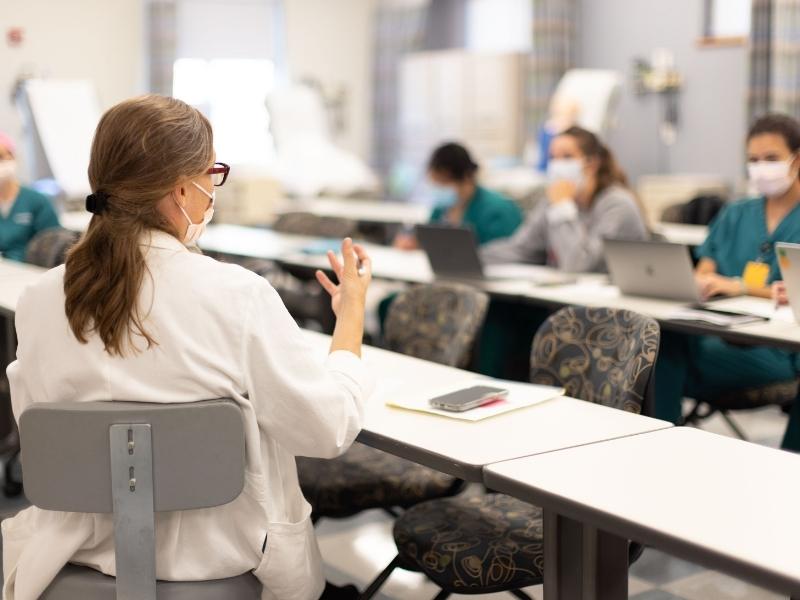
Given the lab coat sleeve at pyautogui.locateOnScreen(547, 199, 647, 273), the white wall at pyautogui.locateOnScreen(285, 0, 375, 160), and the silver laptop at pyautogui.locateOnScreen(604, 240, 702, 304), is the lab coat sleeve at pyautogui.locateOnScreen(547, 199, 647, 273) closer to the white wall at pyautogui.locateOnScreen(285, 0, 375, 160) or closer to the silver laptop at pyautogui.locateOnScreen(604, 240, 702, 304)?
the silver laptop at pyautogui.locateOnScreen(604, 240, 702, 304)

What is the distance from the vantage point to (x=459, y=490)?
2.63 meters

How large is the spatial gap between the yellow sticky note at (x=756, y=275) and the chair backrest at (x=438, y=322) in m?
1.08

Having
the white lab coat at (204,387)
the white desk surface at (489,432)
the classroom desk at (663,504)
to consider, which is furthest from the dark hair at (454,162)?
the white lab coat at (204,387)

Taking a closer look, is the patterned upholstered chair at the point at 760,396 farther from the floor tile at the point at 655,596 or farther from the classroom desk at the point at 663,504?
the classroom desk at the point at 663,504

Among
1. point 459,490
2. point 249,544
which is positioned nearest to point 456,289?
point 459,490

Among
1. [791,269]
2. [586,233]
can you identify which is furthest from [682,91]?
[791,269]

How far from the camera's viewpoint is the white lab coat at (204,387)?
5.56 feet

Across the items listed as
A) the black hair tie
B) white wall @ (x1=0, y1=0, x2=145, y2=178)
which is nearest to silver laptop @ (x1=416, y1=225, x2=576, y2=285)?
the black hair tie

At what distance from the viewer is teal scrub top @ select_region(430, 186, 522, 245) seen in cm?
501

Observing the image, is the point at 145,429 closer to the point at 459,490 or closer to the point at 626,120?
the point at 459,490

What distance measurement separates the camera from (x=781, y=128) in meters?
3.57

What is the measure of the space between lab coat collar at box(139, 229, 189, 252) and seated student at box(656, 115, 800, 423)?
1.88 m

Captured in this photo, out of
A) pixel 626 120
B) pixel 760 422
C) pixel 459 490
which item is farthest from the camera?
pixel 626 120

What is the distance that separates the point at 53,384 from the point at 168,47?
816 centimetres
